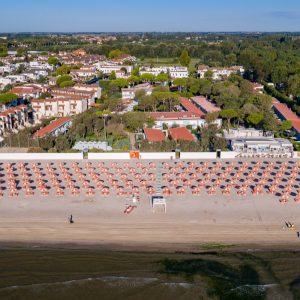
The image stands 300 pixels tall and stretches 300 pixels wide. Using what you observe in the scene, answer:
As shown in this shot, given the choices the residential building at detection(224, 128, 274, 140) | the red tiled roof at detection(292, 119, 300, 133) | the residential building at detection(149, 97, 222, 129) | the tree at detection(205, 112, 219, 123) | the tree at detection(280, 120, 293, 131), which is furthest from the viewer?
the residential building at detection(149, 97, 222, 129)

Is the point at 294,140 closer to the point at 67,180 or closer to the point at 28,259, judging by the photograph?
the point at 67,180

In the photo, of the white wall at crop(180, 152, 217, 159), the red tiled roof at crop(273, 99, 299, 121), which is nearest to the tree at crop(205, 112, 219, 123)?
the red tiled roof at crop(273, 99, 299, 121)

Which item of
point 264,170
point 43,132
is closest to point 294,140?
point 264,170

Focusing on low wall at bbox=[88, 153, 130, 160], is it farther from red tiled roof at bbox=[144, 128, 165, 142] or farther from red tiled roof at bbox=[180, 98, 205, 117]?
red tiled roof at bbox=[180, 98, 205, 117]

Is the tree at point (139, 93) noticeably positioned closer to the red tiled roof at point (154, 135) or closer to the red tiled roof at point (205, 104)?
the red tiled roof at point (205, 104)

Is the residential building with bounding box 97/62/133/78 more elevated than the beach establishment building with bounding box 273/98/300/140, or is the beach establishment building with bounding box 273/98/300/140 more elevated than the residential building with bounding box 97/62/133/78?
the residential building with bounding box 97/62/133/78

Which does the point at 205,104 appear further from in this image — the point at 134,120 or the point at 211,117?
the point at 134,120
